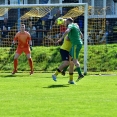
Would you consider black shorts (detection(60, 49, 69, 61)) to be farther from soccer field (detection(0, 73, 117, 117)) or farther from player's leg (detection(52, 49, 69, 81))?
soccer field (detection(0, 73, 117, 117))

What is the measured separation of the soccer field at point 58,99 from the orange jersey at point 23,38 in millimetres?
4660

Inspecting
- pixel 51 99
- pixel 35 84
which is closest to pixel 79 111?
pixel 51 99

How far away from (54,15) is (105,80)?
454 inches

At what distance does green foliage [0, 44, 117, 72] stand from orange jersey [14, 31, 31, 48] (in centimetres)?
308

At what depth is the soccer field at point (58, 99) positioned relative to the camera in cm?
1175

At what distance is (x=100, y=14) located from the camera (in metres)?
27.5

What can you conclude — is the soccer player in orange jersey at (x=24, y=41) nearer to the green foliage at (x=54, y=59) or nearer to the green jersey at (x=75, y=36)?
the green foliage at (x=54, y=59)

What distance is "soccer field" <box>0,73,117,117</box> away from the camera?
38.5 feet

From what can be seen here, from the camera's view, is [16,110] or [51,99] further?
[51,99]

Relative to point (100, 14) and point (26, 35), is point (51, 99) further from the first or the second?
point (100, 14)

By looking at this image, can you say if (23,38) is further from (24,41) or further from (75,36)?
(75,36)

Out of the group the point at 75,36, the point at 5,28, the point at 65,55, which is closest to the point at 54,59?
the point at 5,28

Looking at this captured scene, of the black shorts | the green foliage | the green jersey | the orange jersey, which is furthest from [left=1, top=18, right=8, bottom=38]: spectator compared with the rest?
the green jersey

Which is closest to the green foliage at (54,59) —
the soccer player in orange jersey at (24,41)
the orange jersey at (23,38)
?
the soccer player in orange jersey at (24,41)
